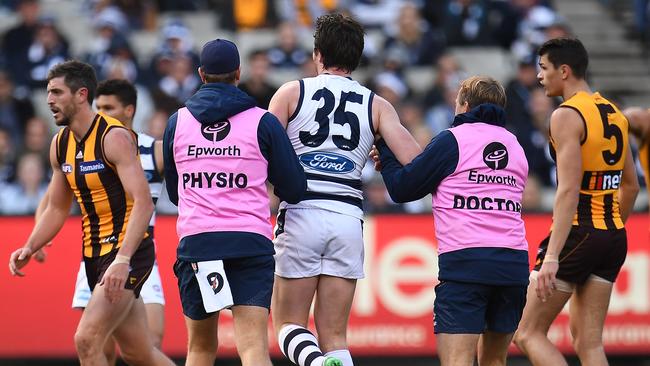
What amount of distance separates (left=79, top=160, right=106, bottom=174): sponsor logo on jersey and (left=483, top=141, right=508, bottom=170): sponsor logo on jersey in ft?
8.69

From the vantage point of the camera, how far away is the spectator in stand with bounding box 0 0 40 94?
17078 millimetres

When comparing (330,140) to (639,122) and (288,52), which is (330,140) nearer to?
(639,122)

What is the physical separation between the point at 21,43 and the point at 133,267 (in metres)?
9.18

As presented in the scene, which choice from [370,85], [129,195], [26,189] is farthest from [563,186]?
[370,85]

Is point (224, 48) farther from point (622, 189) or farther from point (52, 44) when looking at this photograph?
point (52, 44)

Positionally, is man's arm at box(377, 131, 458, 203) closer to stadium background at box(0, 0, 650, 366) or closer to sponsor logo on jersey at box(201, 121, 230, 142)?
sponsor logo on jersey at box(201, 121, 230, 142)

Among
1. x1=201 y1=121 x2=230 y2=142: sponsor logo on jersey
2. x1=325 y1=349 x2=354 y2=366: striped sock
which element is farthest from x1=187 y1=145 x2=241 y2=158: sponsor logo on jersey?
x1=325 y1=349 x2=354 y2=366: striped sock

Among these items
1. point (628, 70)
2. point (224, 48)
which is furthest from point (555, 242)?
point (628, 70)

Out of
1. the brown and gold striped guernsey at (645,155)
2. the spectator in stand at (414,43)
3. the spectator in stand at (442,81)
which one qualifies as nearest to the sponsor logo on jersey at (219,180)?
the brown and gold striped guernsey at (645,155)

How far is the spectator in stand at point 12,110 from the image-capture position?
1606cm

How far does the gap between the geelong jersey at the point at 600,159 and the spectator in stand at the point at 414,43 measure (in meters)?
9.13

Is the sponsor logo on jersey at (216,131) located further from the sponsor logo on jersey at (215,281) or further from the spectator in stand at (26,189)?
the spectator in stand at (26,189)

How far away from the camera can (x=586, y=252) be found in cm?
866

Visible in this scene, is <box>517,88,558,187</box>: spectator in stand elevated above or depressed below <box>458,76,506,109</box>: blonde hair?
below
